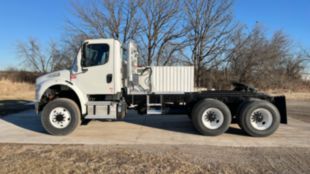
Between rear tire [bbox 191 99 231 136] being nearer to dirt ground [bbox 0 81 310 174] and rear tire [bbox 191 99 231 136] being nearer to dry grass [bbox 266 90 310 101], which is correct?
dirt ground [bbox 0 81 310 174]

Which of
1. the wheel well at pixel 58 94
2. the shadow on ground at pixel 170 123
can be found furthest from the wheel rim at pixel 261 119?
the wheel well at pixel 58 94

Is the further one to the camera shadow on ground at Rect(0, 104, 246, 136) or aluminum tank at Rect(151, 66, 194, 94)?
shadow on ground at Rect(0, 104, 246, 136)

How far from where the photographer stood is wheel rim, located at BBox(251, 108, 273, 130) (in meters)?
7.09

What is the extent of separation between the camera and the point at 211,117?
717 cm

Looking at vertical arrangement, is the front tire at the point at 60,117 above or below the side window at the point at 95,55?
below

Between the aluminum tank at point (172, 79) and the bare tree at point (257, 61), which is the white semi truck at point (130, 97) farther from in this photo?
the bare tree at point (257, 61)

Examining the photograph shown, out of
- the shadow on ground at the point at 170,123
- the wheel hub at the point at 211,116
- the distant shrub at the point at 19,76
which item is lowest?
the shadow on ground at the point at 170,123

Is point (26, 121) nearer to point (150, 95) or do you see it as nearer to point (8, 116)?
point (8, 116)

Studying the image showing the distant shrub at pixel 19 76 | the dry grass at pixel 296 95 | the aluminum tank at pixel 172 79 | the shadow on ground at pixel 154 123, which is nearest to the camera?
the aluminum tank at pixel 172 79

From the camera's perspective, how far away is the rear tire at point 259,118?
7.05 meters

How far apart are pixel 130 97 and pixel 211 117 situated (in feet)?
7.88

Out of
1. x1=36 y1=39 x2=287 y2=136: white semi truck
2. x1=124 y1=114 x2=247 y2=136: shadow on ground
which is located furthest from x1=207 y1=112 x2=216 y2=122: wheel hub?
x1=124 y1=114 x2=247 y2=136: shadow on ground

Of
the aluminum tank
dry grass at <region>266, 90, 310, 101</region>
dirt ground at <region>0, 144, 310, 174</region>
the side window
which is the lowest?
dirt ground at <region>0, 144, 310, 174</region>

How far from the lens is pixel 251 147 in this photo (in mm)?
5977
